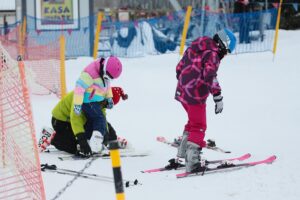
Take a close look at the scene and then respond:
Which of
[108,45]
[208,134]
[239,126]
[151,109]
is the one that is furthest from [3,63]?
Answer: [108,45]

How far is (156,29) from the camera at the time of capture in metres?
18.5

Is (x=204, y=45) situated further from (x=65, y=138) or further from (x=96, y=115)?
(x=65, y=138)

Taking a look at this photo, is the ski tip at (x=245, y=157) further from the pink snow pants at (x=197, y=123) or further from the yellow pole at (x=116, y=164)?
the yellow pole at (x=116, y=164)

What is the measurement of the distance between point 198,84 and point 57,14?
1203cm

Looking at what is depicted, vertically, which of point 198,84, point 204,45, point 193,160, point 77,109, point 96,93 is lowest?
point 193,160

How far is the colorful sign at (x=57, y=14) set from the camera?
1740cm

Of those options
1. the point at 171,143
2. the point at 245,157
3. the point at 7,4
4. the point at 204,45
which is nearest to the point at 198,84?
the point at 204,45

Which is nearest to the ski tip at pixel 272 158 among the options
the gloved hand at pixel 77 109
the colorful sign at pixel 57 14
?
the gloved hand at pixel 77 109

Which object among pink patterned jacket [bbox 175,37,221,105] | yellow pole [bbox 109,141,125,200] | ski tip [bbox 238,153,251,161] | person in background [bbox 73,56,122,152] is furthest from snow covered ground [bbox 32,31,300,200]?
yellow pole [bbox 109,141,125,200]

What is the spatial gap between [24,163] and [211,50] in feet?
7.17

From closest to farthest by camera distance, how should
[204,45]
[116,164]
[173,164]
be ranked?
[116,164] → [204,45] → [173,164]

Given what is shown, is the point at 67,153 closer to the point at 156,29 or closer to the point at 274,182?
the point at 274,182

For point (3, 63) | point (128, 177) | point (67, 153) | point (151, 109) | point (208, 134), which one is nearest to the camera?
point (3, 63)

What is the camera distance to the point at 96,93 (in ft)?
22.6
